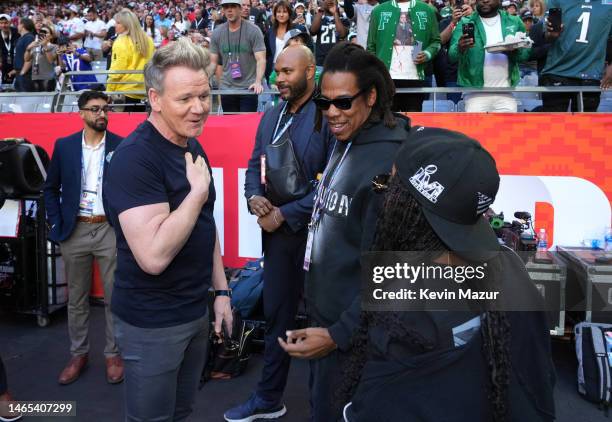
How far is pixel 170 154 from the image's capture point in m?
2.18

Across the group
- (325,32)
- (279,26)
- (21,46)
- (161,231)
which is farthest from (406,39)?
(21,46)

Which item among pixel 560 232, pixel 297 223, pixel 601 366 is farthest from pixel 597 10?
pixel 297 223

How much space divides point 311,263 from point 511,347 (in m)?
1.28

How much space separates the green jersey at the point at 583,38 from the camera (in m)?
5.35

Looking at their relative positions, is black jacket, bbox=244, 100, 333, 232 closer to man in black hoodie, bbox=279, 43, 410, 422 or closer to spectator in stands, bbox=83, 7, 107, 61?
man in black hoodie, bbox=279, 43, 410, 422

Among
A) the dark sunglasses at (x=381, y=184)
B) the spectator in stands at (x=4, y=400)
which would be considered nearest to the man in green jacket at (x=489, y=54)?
the dark sunglasses at (x=381, y=184)

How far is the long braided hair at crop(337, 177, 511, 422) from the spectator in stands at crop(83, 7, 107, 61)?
13.8m

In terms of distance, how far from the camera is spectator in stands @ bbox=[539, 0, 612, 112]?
5328mm

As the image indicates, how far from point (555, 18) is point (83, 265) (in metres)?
4.58

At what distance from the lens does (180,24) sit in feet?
51.4

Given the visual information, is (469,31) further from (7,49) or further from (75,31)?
(75,31)

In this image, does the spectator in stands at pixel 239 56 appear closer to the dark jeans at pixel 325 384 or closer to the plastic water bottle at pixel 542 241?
the plastic water bottle at pixel 542 241

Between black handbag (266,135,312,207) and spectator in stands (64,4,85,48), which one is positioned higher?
spectator in stands (64,4,85,48)

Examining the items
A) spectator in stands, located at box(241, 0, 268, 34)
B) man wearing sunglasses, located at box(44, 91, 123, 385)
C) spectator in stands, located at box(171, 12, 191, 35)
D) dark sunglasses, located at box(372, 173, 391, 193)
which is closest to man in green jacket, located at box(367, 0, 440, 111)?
man wearing sunglasses, located at box(44, 91, 123, 385)
